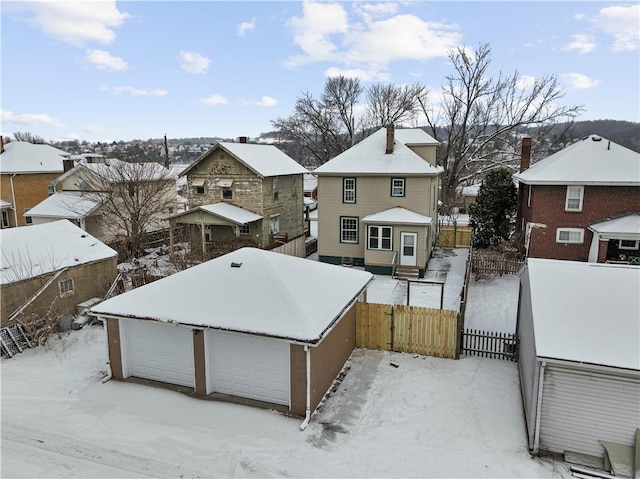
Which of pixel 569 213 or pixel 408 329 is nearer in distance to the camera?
pixel 408 329

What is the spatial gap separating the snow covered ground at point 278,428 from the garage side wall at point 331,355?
0.43 meters

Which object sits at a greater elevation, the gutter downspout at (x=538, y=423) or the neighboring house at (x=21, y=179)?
the neighboring house at (x=21, y=179)

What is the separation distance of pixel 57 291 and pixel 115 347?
6.48m

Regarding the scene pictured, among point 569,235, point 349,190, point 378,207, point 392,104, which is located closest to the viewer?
point 569,235

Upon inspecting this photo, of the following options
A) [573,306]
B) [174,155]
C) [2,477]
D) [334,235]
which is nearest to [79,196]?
[334,235]

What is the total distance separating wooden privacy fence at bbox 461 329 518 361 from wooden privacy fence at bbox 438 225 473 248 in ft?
58.3

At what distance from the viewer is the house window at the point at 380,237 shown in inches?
993

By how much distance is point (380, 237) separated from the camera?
83.2ft

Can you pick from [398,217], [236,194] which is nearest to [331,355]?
[398,217]

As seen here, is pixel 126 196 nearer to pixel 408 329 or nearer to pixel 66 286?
pixel 66 286

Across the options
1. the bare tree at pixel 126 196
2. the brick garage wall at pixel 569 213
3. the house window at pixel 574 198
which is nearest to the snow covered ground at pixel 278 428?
the brick garage wall at pixel 569 213

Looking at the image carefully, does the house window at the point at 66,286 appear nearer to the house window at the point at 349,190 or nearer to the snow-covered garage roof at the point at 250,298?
the snow-covered garage roof at the point at 250,298

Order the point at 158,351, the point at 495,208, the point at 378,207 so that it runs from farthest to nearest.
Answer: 1. the point at 495,208
2. the point at 378,207
3. the point at 158,351

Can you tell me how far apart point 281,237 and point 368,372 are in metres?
17.9
